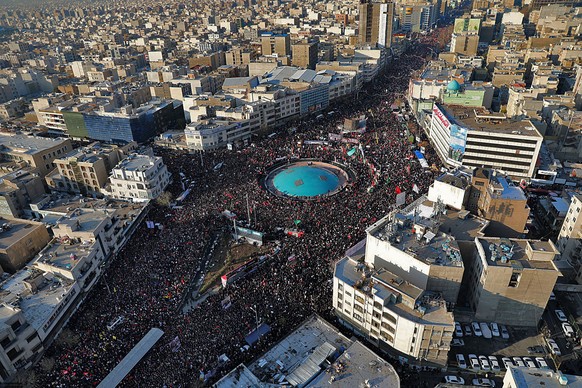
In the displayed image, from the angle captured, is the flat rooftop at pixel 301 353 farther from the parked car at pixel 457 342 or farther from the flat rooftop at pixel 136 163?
the flat rooftop at pixel 136 163

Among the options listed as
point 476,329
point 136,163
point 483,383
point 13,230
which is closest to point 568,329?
point 476,329

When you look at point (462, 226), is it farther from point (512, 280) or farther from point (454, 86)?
point (454, 86)

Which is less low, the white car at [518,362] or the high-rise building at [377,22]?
the high-rise building at [377,22]

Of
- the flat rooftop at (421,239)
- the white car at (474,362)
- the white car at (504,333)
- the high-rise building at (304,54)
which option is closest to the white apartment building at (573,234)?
the white car at (504,333)

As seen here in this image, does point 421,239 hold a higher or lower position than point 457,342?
higher

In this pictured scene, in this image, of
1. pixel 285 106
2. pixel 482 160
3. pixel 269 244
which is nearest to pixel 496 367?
pixel 269 244

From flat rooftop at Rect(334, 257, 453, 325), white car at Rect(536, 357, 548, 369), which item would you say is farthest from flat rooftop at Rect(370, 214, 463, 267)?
white car at Rect(536, 357, 548, 369)

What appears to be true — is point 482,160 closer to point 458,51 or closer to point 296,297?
point 296,297
